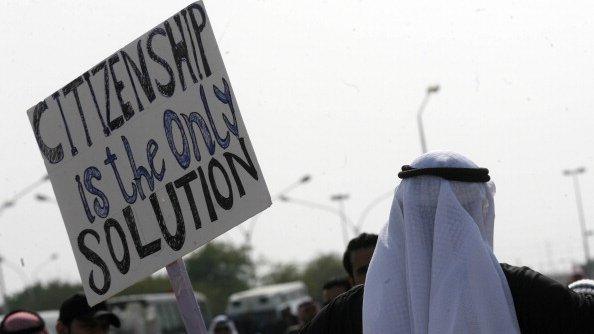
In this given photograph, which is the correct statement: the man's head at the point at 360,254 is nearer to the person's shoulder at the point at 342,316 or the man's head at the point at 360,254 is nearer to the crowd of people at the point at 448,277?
the person's shoulder at the point at 342,316

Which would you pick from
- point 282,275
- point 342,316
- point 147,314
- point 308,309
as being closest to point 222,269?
point 282,275

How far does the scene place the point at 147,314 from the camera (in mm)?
28469

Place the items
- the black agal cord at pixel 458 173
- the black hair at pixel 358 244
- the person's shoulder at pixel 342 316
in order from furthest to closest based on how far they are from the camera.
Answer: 1. the black hair at pixel 358 244
2. the person's shoulder at pixel 342 316
3. the black agal cord at pixel 458 173

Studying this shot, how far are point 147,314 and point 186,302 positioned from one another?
24.7 meters

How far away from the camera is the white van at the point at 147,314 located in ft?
89.8

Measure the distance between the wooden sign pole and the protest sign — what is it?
0.08m

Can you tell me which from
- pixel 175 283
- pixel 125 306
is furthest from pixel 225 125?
pixel 125 306

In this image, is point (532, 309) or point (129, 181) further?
point (129, 181)

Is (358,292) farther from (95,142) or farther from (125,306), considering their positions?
(125,306)

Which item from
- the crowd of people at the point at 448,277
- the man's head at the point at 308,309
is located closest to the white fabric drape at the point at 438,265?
the crowd of people at the point at 448,277

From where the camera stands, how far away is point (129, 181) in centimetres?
433

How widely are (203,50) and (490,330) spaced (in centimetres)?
171

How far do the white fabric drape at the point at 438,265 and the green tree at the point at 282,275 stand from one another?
300 ft

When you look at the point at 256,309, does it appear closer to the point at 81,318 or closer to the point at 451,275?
the point at 81,318
